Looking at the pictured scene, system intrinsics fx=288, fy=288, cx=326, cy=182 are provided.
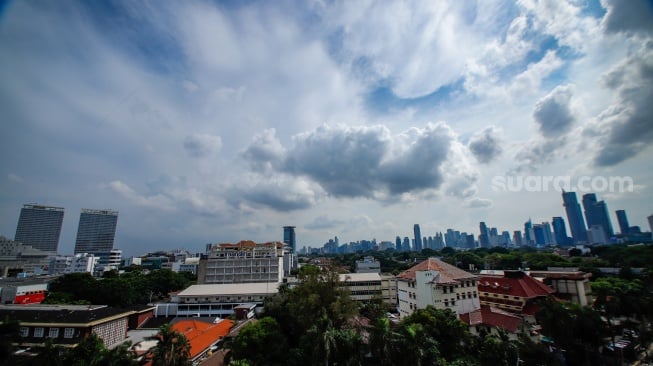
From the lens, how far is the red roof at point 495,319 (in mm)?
25297

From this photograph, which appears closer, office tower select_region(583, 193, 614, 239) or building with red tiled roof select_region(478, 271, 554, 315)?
building with red tiled roof select_region(478, 271, 554, 315)

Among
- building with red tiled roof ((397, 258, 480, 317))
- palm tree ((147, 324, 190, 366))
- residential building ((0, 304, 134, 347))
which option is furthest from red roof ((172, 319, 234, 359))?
building with red tiled roof ((397, 258, 480, 317))

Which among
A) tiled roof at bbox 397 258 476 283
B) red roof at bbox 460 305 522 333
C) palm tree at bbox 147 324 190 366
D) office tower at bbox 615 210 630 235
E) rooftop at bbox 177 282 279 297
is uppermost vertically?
office tower at bbox 615 210 630 235

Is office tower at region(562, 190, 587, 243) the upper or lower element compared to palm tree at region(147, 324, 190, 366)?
upper

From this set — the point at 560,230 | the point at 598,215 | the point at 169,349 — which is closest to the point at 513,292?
the point at 169,349

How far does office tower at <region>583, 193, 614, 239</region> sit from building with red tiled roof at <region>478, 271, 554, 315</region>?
128548 millimetres

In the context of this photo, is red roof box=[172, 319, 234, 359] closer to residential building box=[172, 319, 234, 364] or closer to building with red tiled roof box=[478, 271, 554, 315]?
residential building box=[172, 319, 234, 364]

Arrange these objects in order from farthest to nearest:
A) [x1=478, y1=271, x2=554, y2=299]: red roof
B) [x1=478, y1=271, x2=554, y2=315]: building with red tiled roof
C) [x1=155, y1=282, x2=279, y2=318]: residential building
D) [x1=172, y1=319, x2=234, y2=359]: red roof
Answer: [x1=155, y1=282, x2=279, y2=318]: residential building
[x1=478, y1=271, x2=554, y2=299]: red roof
[x1=478, y1=271, x2=554, y2=315]: building with red tiled roof
[x1=172, y1=319, x2=234, y2=359]: red roof

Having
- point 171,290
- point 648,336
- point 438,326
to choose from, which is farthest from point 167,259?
point 648,336

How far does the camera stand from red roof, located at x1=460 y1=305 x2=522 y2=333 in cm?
2530

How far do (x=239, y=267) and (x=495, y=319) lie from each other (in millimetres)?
54212

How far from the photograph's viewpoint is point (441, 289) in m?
31.3

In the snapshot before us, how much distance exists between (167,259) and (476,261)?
392 feet

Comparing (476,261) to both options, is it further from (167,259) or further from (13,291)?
(167,259)
